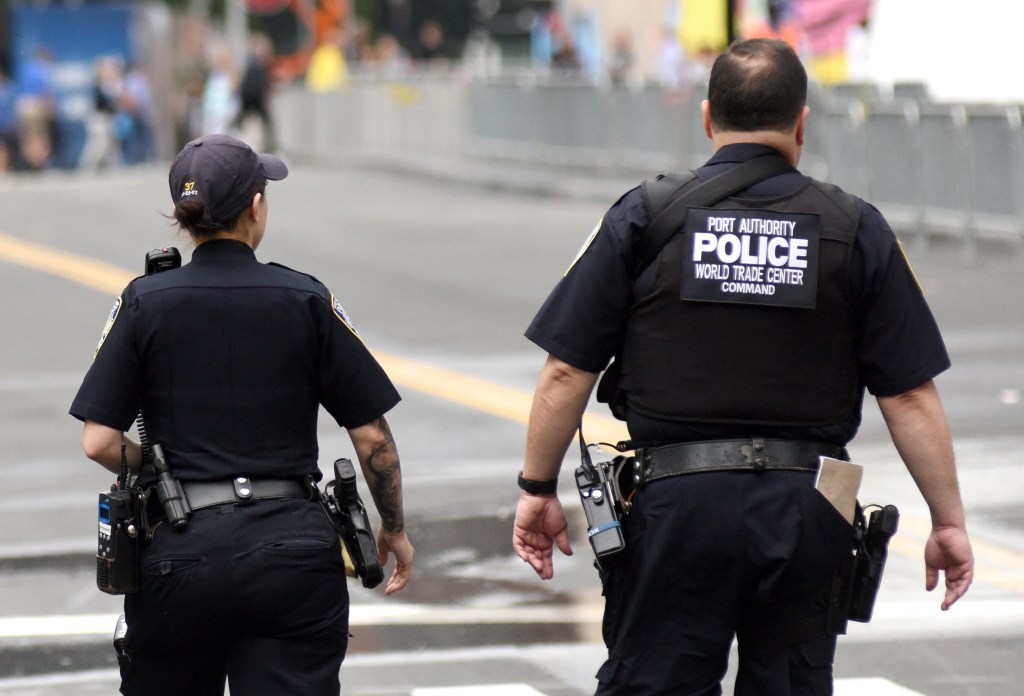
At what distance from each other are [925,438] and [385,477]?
1208 mm

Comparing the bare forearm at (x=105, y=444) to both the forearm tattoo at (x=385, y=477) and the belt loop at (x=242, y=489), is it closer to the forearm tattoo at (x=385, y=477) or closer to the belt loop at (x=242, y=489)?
the belt loop at (x=242, y=489)

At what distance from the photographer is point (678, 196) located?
3.85 m

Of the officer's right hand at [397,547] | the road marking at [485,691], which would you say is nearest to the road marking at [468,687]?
the road marking at [485,691]

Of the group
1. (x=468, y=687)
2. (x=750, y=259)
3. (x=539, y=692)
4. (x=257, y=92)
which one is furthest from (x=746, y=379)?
(x=257, y=92)

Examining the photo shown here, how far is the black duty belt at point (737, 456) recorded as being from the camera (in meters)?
3.79

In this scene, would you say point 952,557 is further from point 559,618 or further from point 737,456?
point 559,618

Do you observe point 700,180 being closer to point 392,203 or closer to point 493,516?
point 493,516

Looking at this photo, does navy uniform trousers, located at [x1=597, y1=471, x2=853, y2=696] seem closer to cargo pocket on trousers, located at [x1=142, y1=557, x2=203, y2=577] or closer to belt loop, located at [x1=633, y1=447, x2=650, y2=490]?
belt loop, located at [x1=633, y1=447, x2=650, y2=490]

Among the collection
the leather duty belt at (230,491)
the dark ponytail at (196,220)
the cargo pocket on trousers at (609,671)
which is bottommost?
the cargo pocket on trousers at (609,671)

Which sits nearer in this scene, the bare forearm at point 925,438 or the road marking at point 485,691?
the bare forearm at point 925,438

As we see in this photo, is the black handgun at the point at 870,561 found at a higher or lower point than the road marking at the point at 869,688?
higher

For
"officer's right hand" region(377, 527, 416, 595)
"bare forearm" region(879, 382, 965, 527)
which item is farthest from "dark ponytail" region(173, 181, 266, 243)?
"bare forearm" region(879, 382, 965, 527)

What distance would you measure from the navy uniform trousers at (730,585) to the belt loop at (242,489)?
0.83 m

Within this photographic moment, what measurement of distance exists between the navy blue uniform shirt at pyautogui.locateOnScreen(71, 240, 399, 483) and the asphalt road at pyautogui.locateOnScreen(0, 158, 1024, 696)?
6.57 ft
